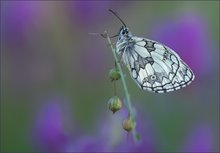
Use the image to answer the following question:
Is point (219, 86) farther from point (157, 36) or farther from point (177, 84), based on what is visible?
point (177, 84)

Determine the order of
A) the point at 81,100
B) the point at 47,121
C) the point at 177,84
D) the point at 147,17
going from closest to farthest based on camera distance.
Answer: the point at 177,84, the point at 47,121, the point at 81,100, the point at 147,17

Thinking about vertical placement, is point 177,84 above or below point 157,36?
below

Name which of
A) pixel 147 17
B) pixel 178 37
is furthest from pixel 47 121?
pixel 147 17

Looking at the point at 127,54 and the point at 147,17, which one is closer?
the point at 127,54

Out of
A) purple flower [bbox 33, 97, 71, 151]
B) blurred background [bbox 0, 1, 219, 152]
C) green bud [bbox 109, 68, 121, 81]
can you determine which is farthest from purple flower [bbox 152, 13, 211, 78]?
green bud [bbox 109, 68, 121, 81]

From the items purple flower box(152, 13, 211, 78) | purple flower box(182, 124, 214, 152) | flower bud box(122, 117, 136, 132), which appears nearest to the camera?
flower bud box(122, 117, 136, 132)

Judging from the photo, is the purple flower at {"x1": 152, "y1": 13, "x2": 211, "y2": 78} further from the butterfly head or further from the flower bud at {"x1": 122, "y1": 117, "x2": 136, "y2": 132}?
the flower bud at {"x1": 122, "y1": 117, "x2": 136, "y2": 132}

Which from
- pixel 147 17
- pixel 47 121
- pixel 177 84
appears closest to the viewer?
pixel 177 84
